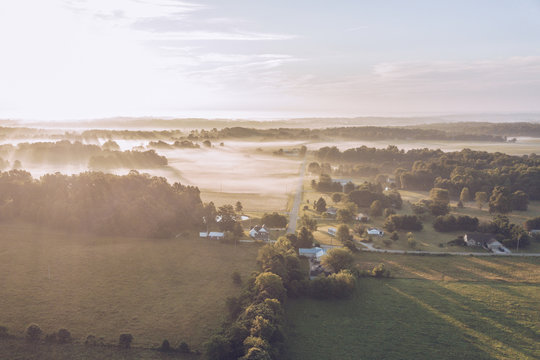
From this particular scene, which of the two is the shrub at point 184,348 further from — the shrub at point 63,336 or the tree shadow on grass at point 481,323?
the tree shadow on grass at point 481,323

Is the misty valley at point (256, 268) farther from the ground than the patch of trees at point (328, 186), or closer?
Answer: closer

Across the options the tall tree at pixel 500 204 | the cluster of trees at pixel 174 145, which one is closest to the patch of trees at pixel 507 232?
the tall tree at pixel 500 204

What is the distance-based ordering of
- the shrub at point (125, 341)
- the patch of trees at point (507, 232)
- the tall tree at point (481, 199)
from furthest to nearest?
the tall tree at point (481, 199), the patch of trees at point (507, 232), the shrub at point (125, 341)

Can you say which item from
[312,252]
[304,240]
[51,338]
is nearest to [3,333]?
[51,338]

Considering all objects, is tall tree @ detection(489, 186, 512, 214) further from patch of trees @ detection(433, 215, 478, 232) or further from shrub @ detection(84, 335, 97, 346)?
shrub @ detection(84, 335, 97, 346)

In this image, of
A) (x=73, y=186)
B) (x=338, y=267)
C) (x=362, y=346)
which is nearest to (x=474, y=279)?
(x=338, y=267)

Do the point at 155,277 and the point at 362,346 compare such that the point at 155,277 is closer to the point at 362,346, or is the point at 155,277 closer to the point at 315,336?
the point at 315,336

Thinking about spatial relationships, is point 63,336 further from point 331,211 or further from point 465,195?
point 465,195
